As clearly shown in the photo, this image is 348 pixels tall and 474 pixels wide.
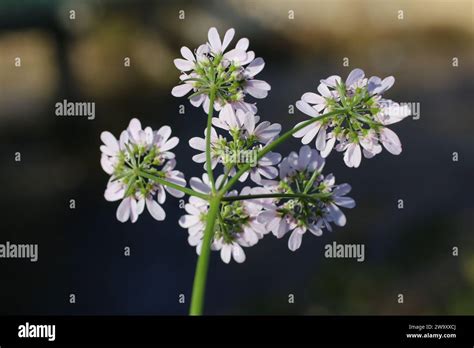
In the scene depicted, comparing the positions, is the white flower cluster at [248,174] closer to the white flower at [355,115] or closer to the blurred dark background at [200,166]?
the white flower at [355,115]

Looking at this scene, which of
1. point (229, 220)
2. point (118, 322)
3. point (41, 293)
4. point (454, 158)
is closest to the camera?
point (229, 220)

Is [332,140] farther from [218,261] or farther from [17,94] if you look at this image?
[17,94]

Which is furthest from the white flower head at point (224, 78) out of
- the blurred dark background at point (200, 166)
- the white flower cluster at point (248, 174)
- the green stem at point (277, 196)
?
the blurred dark background at point (200, 166)

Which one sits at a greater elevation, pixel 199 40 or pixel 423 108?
pixel 199 40

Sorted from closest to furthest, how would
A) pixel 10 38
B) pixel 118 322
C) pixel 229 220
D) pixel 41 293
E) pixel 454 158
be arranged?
pixel 229 220, pixel 118 322, pixel 41 293, pixel 10 38, pixel 454 158

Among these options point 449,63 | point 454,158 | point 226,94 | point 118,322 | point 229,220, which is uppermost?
point 449,63

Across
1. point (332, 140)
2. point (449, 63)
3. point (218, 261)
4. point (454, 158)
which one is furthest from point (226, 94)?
point (449, 63)
